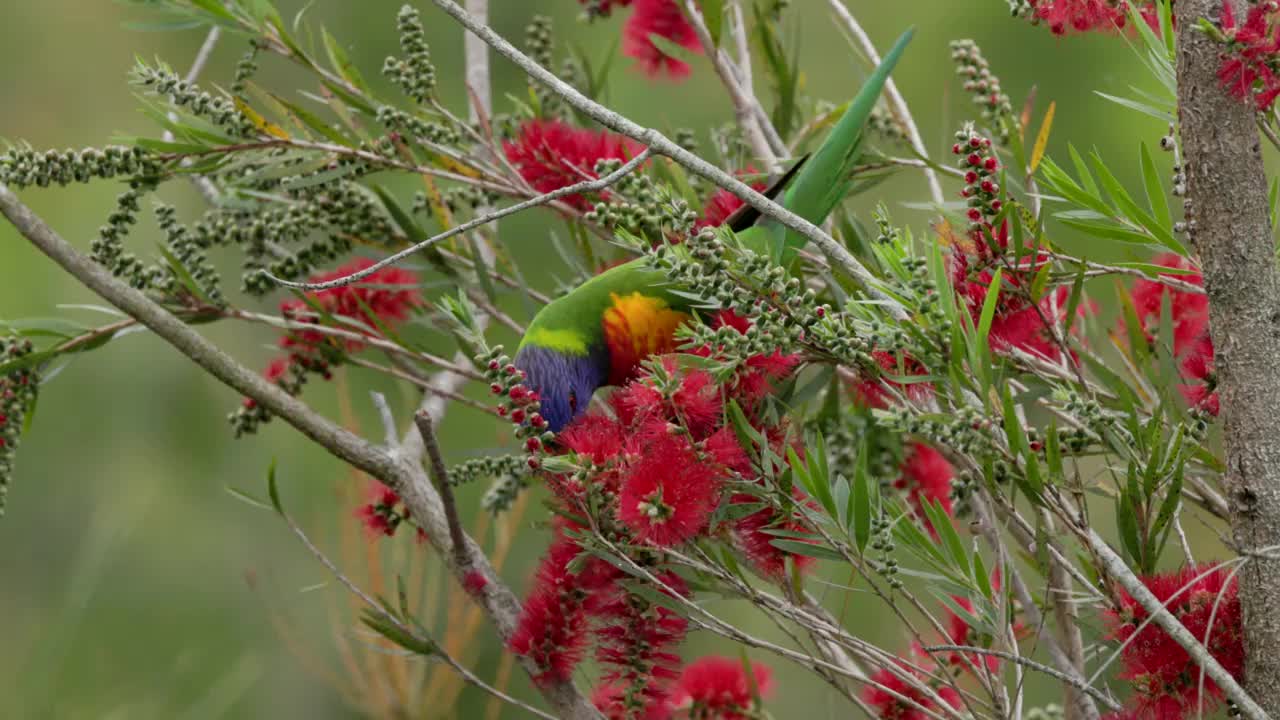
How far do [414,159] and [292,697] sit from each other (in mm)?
1327

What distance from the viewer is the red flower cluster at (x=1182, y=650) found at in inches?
20.0

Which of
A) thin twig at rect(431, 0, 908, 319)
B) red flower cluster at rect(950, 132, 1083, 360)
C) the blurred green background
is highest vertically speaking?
red flower cluster at rect(950, 132, 1083, 360)

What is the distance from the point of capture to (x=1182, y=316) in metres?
0.78

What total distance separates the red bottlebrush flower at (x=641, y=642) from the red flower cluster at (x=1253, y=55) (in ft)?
1.18

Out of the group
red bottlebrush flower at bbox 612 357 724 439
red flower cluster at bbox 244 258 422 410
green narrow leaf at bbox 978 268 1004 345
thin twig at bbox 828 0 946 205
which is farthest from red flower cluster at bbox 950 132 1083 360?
red flower cluster at bbox 244 258 422 410

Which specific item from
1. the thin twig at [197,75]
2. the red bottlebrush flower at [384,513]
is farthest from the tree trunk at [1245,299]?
the thin twig at [197,75]

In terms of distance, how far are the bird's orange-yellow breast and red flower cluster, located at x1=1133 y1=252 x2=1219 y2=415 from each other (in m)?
0.32

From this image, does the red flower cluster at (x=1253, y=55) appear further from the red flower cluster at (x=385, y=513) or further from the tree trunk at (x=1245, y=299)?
the red flower cluster at (x=385, y=513)

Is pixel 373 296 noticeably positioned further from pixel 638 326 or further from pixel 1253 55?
pixel 1253 55

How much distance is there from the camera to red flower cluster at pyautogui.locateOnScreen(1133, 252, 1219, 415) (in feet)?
2.04

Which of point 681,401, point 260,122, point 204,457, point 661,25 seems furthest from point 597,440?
point 204,457

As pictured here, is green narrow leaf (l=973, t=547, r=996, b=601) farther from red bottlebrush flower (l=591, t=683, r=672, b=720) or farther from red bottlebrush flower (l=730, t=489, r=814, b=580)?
red bottlebrush flower (l=591, t=683, r=672, b=720)

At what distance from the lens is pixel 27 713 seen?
53.9 inches

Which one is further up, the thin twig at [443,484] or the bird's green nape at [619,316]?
the bird's green nape at [619,316]
